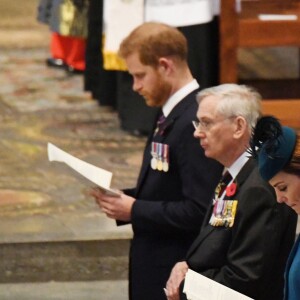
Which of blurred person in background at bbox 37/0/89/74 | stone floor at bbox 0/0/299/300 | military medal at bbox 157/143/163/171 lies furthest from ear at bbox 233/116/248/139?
blurred person in background at bbox 37/0/89/74

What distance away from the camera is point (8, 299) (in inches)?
193

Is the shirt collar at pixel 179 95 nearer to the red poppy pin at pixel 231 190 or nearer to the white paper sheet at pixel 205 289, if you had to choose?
the red poppy pin at pixel 231 190

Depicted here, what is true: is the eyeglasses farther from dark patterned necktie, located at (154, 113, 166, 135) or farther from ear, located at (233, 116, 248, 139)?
dark patterned necktie, located at (154, 113, 166, 135)

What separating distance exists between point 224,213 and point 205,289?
0.37 m

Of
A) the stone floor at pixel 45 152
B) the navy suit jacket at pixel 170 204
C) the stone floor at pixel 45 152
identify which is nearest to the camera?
the navy suit jacket at pixel 170 204

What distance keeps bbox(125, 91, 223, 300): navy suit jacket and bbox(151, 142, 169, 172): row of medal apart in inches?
0.6

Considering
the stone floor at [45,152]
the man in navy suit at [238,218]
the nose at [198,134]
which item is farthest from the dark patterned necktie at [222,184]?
the stone floor at [45,152]

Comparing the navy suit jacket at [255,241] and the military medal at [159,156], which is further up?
the military medal at [159,156]

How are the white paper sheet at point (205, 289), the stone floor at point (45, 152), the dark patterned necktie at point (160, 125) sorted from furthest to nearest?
the stone floor at point (45, 152) → the dark patterned necktie at point (160, 125) → the white paper sheet at point (205, 289)

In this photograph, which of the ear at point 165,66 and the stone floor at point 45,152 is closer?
the ear at point 165,66

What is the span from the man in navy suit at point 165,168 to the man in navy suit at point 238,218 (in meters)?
0.19

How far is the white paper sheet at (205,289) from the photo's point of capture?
271 cm

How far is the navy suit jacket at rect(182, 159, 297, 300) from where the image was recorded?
9.82 ft

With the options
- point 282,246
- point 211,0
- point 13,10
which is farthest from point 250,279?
point 13,10
